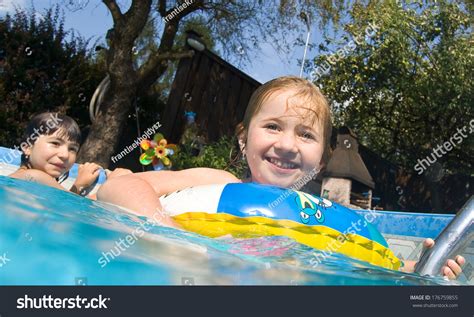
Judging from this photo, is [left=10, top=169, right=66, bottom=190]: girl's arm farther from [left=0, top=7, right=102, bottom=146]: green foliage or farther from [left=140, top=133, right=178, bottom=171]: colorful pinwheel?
[left=0, top=7, right=102, bottom=146]: green foliage

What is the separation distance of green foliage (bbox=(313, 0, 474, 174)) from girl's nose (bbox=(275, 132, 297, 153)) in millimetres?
7937

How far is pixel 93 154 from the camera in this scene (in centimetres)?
695

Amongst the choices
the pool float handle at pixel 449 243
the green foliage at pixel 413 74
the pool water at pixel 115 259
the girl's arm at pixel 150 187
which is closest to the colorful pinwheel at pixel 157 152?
the girl's arm at pixel 150 187

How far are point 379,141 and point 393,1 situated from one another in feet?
12.1

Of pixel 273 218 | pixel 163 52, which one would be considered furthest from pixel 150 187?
pixel 163 52

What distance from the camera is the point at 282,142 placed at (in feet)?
6.48

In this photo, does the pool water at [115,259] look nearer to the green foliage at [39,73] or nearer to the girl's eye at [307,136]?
the girl's eye at [307,136]

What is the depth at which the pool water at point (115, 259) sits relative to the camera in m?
0.83

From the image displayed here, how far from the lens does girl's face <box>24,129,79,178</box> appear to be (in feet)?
9.73

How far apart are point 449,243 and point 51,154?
7.19 feet

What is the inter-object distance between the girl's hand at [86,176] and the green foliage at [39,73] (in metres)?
3.31

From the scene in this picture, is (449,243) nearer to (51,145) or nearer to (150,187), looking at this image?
(150,187)

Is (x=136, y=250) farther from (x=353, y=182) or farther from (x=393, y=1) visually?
(x=393, y=1)

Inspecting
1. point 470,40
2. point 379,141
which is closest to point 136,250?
point 470,40
